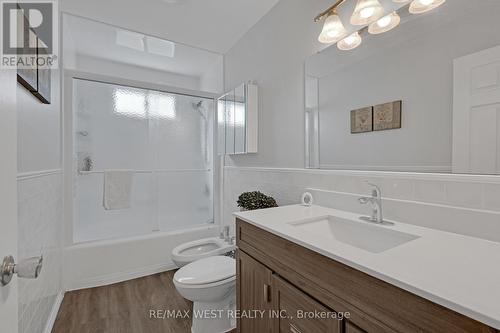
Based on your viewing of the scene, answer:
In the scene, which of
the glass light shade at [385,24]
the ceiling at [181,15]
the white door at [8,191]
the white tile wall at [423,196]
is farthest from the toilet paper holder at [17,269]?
the ceiling at [181,15]

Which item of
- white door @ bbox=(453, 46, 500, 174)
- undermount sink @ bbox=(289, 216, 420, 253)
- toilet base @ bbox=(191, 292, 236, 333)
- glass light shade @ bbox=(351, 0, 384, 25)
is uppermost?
glass light shade @ bbox=(351, 0, 384, 25)

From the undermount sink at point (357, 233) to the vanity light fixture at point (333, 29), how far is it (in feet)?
3.53

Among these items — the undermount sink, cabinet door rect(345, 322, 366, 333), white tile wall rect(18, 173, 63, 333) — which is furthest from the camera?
white tile wall rect(18, 173, 63, 333)

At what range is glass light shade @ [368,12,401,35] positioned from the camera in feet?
3.71

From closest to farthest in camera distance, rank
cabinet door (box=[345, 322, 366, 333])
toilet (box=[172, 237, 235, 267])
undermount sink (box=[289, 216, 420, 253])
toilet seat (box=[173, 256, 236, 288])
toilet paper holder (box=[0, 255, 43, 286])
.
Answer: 1. toilet paper holder (box=[0, 255, 43, 286])
2. cabinet door (box=[345, 322, 366, 333])
3. undermount sink (box=[289, 216, 420, 253])
4. toilet seat (box=[173, 256, 236, 288])
5. toilet (box=[172, 237, 235, 267])

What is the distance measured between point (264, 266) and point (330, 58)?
131 cm

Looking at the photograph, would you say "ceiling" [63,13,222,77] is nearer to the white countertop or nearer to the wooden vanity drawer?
the white countertop

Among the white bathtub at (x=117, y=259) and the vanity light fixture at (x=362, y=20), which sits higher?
the vanity light fixture at (x=362, y=20)

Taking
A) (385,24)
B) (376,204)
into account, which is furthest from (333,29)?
(376,204)

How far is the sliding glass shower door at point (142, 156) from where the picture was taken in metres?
2.24

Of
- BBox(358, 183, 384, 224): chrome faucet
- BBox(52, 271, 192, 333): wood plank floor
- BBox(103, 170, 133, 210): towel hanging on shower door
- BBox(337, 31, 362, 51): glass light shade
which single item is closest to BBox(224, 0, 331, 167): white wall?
BBox(337, 31, 362, 51): glass light shade

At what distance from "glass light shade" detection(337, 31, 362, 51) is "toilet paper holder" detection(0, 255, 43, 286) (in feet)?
5.38

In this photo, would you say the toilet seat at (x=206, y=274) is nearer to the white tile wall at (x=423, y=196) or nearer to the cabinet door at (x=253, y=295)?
the cabinet door at (x=253, y=295)

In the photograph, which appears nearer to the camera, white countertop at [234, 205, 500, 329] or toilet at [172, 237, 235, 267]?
white countertop at [234, 205, 500, 329]
